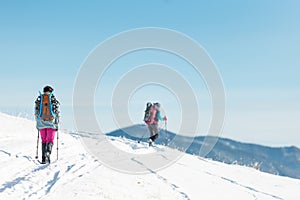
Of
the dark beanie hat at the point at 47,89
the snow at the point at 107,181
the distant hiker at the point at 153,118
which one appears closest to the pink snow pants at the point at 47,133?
the snow at the point at 107,181

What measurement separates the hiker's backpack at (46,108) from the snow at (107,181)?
4.10 feet

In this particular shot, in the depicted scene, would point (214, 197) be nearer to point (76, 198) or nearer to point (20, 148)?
point (76, 198)

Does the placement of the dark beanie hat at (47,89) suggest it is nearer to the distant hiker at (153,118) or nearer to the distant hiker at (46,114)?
the distant hiker at (46,114)

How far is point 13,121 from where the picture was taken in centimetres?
1716

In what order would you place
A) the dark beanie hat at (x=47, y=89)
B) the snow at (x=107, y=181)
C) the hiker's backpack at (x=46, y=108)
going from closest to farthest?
the snow at (x=107, y=181)
the hiker's backpack at (x=46, y=108)
the dark beanie hat at (x=47, y=89)

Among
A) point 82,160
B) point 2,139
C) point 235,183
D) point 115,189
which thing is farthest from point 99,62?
point 115,189

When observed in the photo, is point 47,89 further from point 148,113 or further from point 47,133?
point 148,113

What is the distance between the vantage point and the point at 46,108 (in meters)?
10.2

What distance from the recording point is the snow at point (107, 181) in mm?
6680

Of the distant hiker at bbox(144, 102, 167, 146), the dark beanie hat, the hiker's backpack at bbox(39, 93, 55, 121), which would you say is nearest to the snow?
the hiker's backpack at bbox(39, 93, 55, 121)

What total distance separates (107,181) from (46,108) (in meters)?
3.96

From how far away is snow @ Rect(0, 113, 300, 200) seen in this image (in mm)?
6680

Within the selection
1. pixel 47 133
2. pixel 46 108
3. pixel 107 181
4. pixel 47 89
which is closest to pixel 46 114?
pixel 46 108

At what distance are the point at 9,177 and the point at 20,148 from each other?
3498 mm
